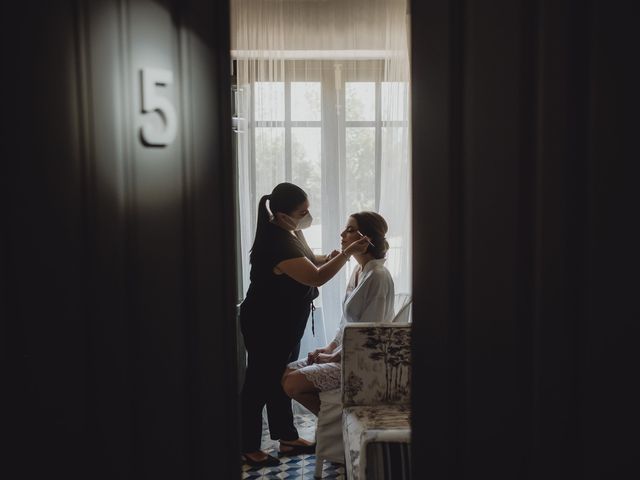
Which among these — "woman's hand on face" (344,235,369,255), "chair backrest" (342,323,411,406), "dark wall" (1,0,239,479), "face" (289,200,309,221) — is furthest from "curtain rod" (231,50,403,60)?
"dark wall" (1,0,239,479)

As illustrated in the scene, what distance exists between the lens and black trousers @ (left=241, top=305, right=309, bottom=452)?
321cm

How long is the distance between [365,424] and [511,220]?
4.59ft

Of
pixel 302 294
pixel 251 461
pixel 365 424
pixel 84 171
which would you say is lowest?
pixel 251 461

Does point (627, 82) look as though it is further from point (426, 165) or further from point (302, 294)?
point (302, 294)

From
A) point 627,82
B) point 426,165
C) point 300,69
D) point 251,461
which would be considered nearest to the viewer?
point 627,82

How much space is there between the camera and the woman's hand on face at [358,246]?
306 cm

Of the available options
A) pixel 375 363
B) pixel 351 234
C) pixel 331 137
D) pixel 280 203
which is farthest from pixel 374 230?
pixel 331 137

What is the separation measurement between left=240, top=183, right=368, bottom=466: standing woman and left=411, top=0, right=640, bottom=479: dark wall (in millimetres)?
1641

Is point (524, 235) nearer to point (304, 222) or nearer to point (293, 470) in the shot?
point (304, 222)

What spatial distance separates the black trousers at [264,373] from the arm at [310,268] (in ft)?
0.73

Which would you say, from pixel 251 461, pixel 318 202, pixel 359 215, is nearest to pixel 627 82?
pixel 359 215

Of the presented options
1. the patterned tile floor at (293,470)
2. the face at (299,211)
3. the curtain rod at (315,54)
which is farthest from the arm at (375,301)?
the curtain rod at (315,54)

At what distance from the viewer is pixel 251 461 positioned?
10.9 feet

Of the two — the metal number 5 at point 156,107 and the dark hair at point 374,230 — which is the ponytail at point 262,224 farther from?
the metal number 5 at point 156,107
